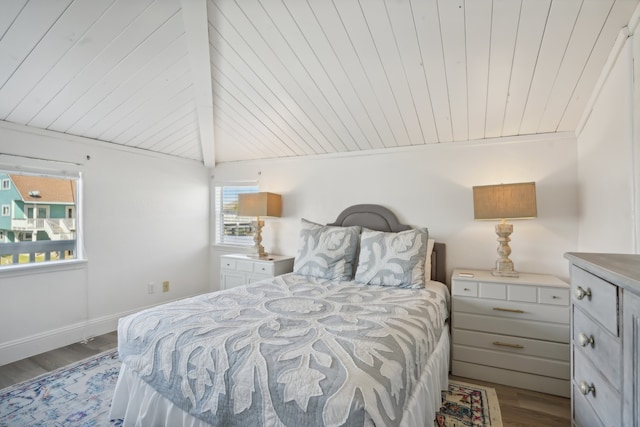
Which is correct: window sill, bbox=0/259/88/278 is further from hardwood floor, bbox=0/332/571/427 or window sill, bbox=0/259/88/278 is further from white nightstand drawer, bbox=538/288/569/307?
white nightstand drawer, bbox=538/288/569/307

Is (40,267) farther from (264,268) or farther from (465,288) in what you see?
(465,288)

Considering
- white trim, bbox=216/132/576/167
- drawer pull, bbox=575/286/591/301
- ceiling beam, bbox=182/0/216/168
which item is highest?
ceiling beam, bbox=182/0/216/168

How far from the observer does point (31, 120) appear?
265cm

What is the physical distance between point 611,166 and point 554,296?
94 cm

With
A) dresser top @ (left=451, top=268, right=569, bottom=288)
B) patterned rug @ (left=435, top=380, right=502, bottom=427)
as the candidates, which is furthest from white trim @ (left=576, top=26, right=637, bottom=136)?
patterned rug @ (left=435, top=380, right=502, bottom=427)

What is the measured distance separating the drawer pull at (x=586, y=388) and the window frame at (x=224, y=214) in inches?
147

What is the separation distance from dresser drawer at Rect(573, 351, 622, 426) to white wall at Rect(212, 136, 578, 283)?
5.89 feet

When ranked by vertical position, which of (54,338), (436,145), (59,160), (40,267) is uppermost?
(436,145)

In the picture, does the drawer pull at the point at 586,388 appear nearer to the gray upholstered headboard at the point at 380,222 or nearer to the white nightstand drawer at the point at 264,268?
the gray upholstered headboard at the point at 380,222

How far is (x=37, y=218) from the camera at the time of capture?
284 centimetres

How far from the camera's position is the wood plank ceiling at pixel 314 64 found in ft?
6.01

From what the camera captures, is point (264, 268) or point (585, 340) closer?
point (585, 340)

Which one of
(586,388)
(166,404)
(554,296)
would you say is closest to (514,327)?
(554,296)

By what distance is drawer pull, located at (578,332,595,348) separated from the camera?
0.96m
